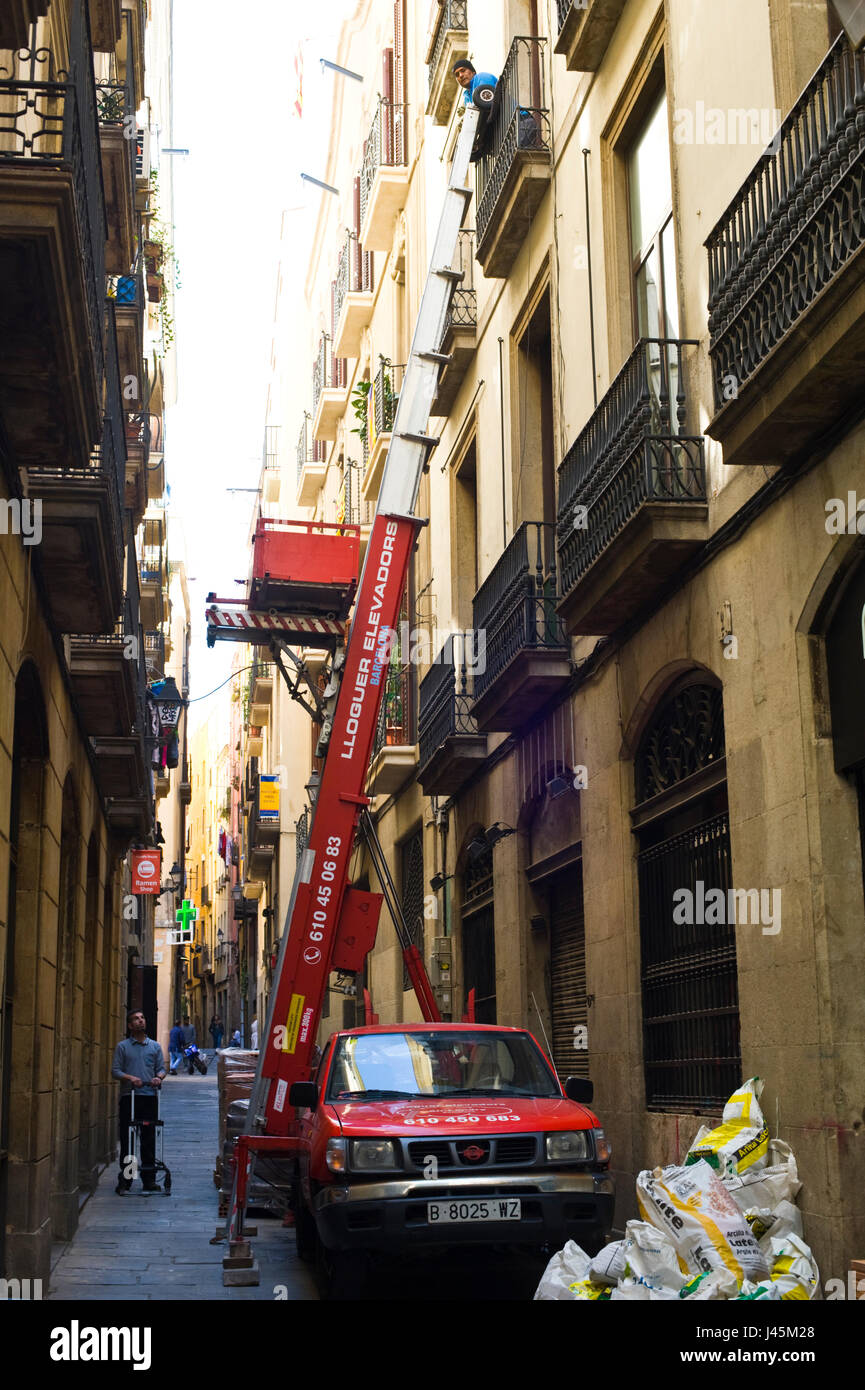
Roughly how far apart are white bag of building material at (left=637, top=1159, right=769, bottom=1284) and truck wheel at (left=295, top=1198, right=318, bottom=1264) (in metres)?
3.66

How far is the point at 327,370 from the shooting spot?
3403cm

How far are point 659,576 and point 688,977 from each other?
2790 mm

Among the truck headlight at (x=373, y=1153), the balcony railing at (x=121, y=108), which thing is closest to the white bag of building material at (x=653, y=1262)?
the truck headlight at (x=373, y=1153)

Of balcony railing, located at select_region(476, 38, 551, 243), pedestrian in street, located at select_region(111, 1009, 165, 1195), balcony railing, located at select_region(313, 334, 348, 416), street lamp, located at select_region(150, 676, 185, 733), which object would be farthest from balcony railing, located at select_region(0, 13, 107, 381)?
balcony railing, located at select_region(313, 334, 348, 416)

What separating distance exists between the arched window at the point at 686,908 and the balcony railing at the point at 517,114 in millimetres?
6443

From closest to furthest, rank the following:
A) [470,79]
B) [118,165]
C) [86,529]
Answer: [86,529]
[118,165]
[470,79]

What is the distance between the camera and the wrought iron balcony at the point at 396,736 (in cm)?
2155

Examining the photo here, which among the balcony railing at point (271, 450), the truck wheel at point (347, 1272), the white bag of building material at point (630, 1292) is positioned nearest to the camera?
the white bag of building material at point (630, 1292)

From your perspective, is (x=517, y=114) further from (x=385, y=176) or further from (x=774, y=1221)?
(x=774, y=1221)

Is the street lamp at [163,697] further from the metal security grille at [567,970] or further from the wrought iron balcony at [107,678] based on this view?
the metal security grille at [567,970]

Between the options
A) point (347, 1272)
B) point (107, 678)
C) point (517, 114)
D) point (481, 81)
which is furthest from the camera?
point (481, 81)

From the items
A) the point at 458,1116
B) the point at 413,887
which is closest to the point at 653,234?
the point at 458,1116

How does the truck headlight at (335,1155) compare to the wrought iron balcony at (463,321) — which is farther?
the wrought iron balcony at (463,321)

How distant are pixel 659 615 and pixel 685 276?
239 cm
